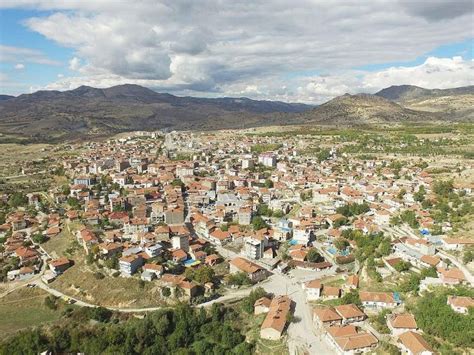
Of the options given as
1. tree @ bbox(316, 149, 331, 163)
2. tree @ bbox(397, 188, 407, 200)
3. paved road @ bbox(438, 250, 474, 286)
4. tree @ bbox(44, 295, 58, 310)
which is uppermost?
tree @ bbox(316, 149, 331, 163)

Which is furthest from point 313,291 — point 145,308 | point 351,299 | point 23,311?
point 23,311

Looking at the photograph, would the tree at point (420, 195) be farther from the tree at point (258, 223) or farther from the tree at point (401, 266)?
the tree at point (258, 223)

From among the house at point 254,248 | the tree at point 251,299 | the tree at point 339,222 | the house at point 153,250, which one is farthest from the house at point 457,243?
the house at point 153,250

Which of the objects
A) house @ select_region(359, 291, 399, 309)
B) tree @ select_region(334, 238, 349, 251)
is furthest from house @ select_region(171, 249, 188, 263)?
house @ select_region(359, 291, 399, 309)

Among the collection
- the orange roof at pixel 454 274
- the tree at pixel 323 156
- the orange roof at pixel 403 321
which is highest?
the tree at pixel 323 156

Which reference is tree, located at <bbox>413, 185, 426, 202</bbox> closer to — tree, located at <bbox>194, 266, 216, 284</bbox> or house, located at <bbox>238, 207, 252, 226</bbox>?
house, located at <bbox>238, 207, 252, 226</bbox>

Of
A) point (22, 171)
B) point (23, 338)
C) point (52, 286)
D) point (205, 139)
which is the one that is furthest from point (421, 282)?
point (205, 139)
